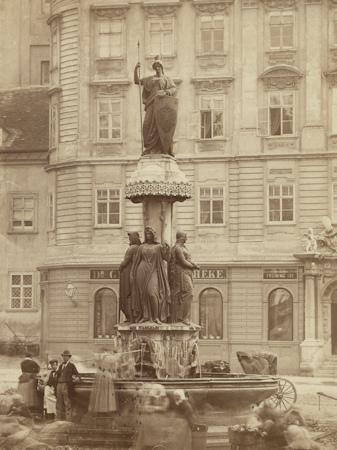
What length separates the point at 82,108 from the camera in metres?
52.6

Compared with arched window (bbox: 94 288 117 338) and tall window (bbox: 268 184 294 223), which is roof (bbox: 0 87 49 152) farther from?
tall window (bbox: 268 184 294 223)

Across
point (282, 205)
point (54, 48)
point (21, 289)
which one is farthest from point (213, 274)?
point (54, 48)

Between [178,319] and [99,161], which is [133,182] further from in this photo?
[99,161]

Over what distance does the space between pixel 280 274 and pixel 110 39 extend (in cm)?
1202

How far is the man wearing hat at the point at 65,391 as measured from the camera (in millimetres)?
21609

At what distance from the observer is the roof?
182ft

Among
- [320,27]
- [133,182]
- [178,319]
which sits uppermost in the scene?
[320,27]

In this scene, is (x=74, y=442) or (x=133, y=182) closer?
(x=74, y=442)

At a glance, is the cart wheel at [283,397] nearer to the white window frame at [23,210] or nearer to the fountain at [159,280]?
the fountain at [159,280]

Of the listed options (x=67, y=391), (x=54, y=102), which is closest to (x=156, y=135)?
(x=67, y=391)

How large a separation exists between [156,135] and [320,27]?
28.0 m

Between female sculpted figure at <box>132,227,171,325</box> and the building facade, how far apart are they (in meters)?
25.9

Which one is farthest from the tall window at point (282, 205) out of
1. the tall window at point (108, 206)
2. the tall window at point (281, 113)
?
the tall window at point (108, 206)

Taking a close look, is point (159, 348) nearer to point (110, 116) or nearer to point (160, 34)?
point (110, 116)
